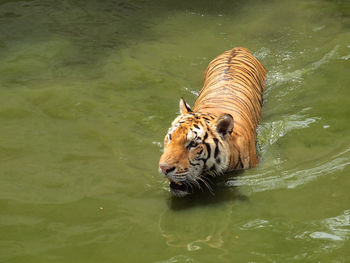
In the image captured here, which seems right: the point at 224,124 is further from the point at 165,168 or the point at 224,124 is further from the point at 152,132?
the point at 152,132

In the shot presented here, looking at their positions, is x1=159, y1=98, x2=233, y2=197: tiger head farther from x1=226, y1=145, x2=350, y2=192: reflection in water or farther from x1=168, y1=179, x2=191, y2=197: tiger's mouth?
x1=226, y1=145, x2=350, y2=192: reflection in water

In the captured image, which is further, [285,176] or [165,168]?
[285,176]

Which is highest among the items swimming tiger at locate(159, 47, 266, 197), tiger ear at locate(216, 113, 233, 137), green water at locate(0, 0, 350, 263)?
tiger ear at locate(216, 113, 233, 137)

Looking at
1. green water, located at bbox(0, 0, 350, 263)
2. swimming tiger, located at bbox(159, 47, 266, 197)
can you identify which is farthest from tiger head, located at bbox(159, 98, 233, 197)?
green water, located at bbox(0, 0, 350, 263)

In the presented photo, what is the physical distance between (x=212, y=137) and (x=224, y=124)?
0.10 m

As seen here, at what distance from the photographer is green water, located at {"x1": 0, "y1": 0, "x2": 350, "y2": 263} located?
8.83 ft

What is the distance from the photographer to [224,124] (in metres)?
3.12

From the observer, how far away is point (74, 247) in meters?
2.65

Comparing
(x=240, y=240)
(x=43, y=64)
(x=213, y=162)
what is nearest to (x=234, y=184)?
(x=213, y=162)

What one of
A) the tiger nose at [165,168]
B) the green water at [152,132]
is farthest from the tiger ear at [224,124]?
the tiger nose at [165,168]

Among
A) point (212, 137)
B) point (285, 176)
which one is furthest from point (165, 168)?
point (285, 176)

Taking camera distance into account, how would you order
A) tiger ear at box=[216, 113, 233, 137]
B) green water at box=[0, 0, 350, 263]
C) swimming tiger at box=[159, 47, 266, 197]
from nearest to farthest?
green water at box=[0, 0, 350, 263] < swimming tiger at box=[159, 47, 266, 197] < tiger ear at box=[216, 113, 233, 137]

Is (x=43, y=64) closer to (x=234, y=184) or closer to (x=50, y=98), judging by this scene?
(x=50, y=98)

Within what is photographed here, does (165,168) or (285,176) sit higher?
(165,168)
